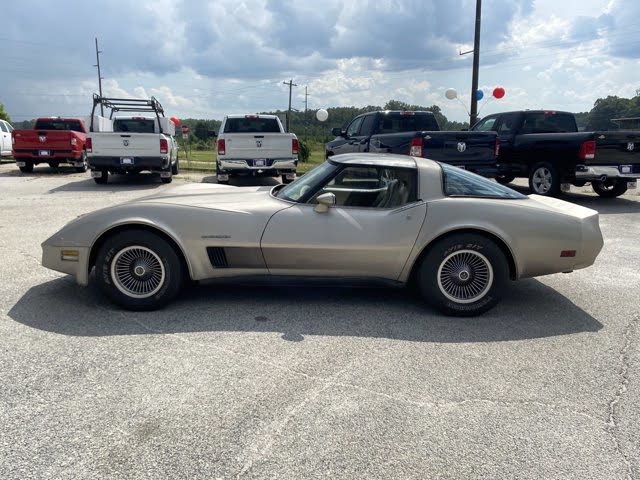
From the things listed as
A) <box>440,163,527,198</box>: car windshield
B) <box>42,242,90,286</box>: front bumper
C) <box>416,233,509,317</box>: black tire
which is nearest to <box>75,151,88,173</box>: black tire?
<box>42,242,90,286</box>: front bumper

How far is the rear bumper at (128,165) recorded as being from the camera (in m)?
12.4

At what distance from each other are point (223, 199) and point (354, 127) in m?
9.64

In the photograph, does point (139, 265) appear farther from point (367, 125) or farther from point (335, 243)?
point (367, 125)

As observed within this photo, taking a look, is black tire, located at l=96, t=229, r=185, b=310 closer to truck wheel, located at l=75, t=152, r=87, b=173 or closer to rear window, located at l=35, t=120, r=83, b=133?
truck wheel, located at l=75, t=152, r=87, b=173

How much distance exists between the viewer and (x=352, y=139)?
12.7m

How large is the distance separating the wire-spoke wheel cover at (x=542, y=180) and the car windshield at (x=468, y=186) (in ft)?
23.6

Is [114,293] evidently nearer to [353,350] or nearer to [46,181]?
[353,350]

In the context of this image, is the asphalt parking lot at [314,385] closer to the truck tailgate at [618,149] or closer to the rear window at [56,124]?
the truck tailgate at [618,149]

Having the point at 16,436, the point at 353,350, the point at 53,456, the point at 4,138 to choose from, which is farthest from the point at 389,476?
the point at 4,138

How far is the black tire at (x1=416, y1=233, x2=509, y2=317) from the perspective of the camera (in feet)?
13.5

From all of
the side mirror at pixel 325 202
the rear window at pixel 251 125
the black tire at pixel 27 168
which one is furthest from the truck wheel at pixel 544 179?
the black tire at pixel 27 168

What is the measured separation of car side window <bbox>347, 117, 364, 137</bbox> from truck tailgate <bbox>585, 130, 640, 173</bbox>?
214 inches

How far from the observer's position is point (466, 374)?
3197 millimetres

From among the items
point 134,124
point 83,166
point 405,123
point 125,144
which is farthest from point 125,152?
point 405,123
